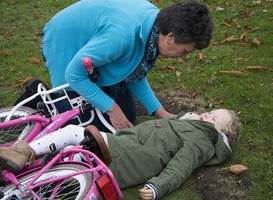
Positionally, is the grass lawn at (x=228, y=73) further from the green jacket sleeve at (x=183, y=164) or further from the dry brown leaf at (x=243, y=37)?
the green jacket sleeve at (x=183, y=164)

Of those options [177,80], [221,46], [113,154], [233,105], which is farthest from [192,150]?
[221,46]

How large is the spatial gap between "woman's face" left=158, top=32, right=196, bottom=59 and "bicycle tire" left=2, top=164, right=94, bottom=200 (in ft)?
3.49

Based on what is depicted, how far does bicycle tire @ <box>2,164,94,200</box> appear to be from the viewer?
2447 mm

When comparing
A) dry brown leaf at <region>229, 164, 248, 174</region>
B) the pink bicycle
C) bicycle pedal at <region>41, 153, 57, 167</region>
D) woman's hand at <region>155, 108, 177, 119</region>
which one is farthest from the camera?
woman's hand at <region>155, 108, 177, 119</region>

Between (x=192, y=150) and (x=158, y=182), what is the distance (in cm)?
40

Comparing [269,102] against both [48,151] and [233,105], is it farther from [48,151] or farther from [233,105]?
[48,151]

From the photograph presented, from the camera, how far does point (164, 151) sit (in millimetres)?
3094

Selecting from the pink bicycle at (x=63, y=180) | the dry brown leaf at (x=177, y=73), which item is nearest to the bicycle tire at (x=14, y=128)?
the pink bicycle at (x=63, y=180)

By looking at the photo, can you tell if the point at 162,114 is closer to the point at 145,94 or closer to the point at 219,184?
the point at 145,94

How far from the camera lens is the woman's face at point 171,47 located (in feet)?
9.30

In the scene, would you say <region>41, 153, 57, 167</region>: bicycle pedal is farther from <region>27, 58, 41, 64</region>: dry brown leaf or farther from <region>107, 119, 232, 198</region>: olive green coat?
<region>27, 58, 41, 64</region>: dry brown leaf

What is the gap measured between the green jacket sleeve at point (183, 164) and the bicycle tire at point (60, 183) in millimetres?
572

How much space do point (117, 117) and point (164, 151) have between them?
493 mm

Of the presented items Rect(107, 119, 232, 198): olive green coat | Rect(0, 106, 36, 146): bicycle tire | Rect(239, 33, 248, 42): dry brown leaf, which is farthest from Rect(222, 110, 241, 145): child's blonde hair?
Rect(239, 33, 248, 42): dry brown leaf
